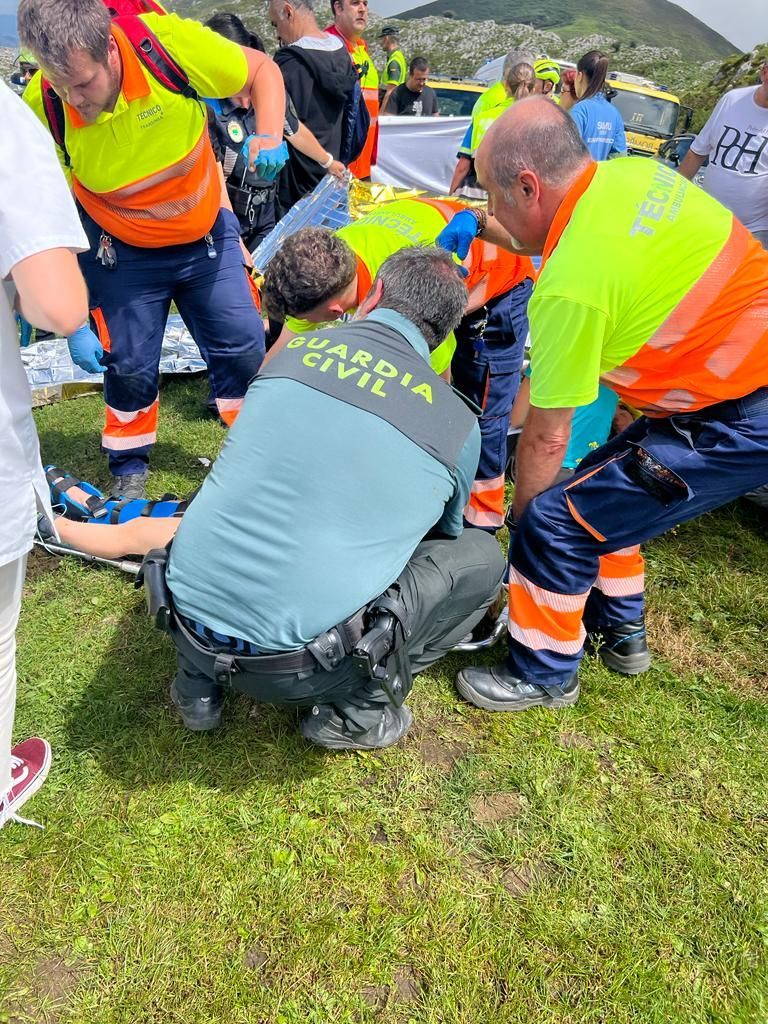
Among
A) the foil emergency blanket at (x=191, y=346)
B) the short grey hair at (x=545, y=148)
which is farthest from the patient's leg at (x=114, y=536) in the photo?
the foil emergency blanket at (x=191, y=346)

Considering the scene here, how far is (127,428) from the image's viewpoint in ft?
11.4

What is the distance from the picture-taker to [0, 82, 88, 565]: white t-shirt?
132 cm

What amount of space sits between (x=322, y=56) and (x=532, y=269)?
2635mm

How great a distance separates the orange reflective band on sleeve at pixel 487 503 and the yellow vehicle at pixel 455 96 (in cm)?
1167

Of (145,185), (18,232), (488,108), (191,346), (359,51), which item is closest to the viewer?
(18,232)

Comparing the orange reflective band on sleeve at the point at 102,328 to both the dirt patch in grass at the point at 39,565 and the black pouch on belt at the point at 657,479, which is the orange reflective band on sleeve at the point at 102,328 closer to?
the dirt patch in grass at the point at 39,565

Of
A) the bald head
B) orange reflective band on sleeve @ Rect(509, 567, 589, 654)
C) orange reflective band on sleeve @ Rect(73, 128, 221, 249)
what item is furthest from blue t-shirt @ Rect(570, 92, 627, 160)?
orange reflective band on sleeve @ Rect(509, 567, 589, 654)

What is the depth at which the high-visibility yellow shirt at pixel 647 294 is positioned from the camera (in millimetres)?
1871

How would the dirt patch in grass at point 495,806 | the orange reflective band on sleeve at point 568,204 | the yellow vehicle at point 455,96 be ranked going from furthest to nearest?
the yellow vehicle at point 455,96
the dirt patch in grass at point 495,806
the orange reflective band on sleeve at point 568,204

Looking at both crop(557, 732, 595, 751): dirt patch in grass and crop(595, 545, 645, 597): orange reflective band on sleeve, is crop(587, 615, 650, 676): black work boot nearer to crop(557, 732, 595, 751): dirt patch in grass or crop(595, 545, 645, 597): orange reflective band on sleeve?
crop(595, 545, 645, 597): orange reflective band on sleeve

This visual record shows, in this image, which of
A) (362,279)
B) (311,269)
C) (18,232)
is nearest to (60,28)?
(311,269)

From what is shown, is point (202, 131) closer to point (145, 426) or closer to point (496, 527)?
point (145, 426)

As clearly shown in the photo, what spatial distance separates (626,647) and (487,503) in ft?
3.35

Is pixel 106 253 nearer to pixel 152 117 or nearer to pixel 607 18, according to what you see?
pixel 152 117
